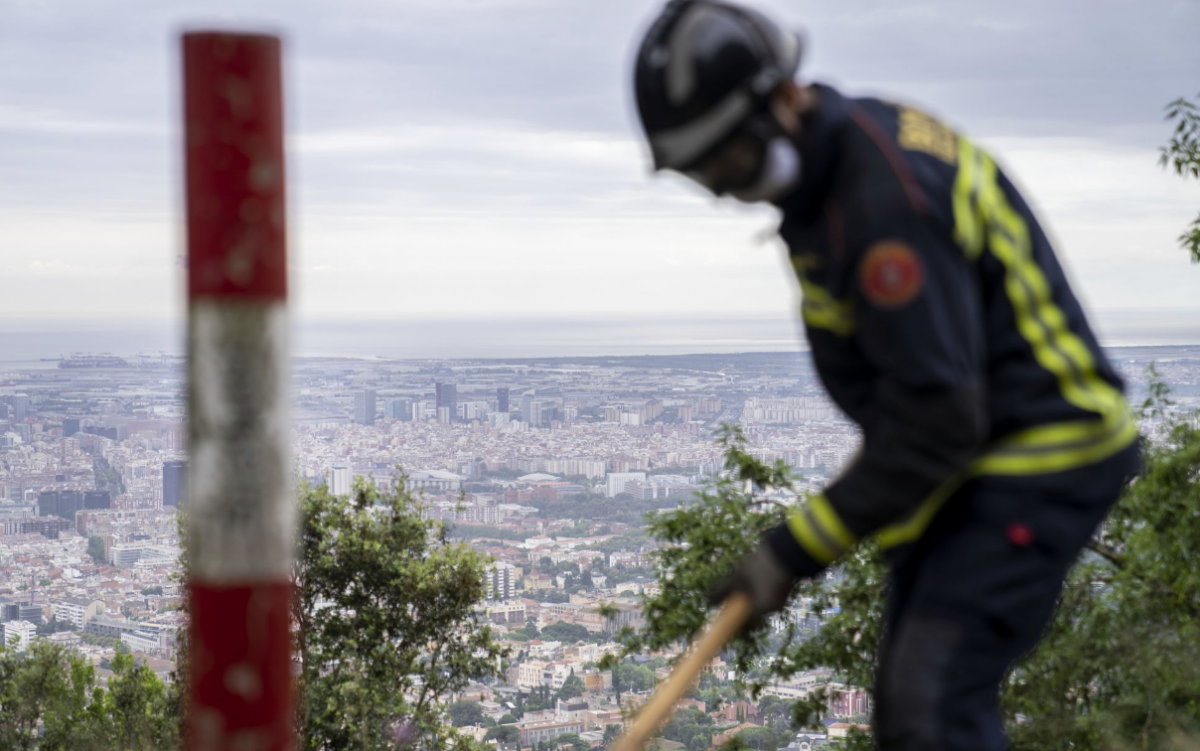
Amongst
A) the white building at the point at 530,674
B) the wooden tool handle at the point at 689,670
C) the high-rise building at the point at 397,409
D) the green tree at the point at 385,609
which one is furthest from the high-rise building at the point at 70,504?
the wooden tool handle at the point at 689,670

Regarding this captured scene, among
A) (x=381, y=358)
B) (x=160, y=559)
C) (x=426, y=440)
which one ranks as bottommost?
(x=160, y=559)

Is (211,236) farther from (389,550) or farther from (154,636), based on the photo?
(154,636)

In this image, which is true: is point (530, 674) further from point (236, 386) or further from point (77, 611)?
point (236, 386)

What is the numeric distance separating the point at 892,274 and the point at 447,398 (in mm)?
59983

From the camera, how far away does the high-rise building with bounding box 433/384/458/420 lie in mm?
61594

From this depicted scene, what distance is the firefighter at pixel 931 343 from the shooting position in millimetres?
2217

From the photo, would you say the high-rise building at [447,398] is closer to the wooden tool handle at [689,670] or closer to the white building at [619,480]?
the white building at [619,480]

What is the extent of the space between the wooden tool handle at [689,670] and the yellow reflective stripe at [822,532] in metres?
0.18

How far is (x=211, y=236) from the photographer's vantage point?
5.72ft

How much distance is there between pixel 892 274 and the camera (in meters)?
2.17

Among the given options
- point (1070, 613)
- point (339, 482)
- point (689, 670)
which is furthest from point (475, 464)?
point (689, 670)

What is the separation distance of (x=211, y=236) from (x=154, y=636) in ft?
129

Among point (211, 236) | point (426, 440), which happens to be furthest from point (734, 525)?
point (426, 440)

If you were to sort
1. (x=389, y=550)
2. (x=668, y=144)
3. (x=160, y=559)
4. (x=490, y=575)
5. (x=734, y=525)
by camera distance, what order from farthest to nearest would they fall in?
(x=160, y=559), (x=490, y=575), (x=389, y=550), (x=734, y=525), (x=668, y=144)
